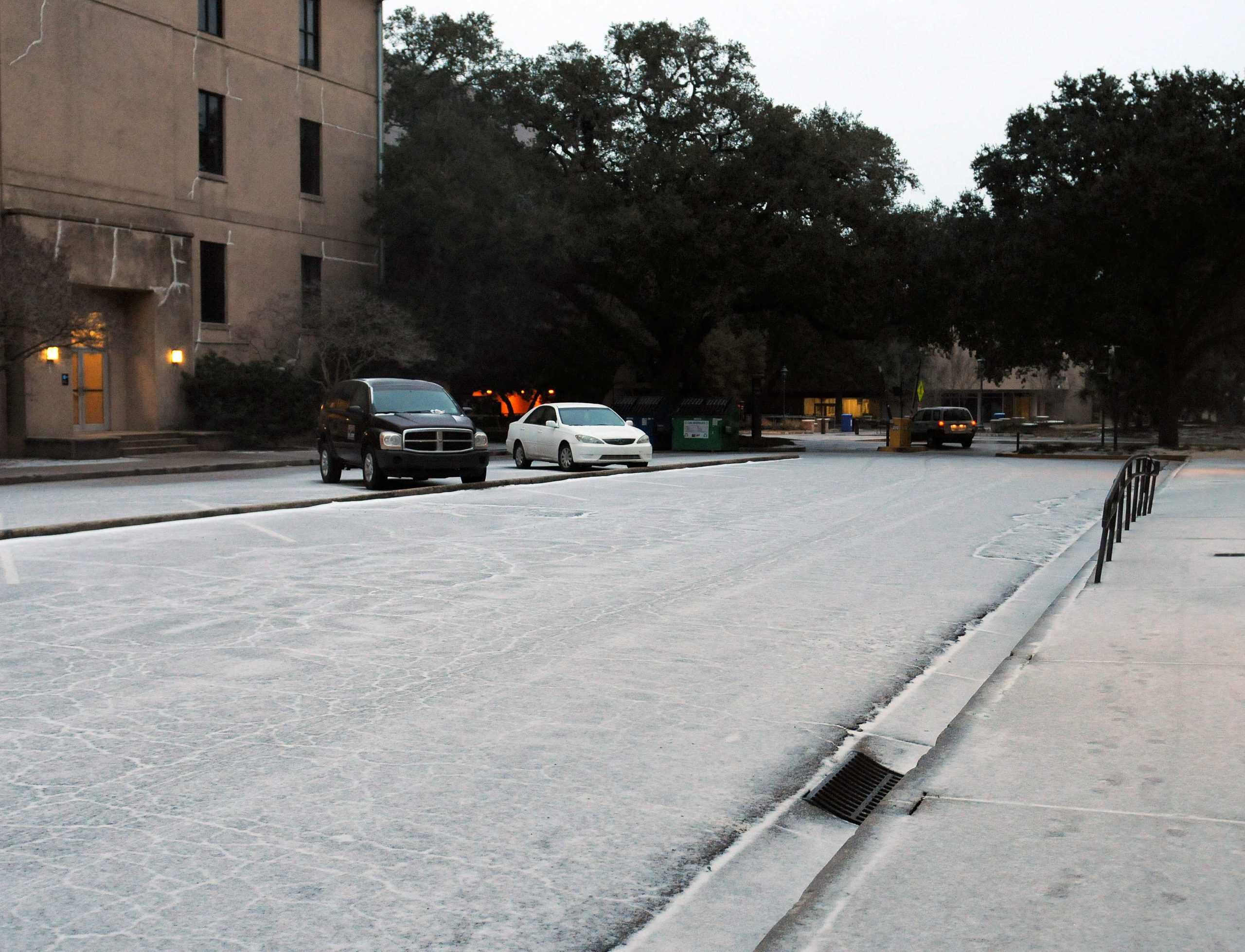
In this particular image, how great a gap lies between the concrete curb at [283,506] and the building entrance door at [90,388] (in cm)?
1449

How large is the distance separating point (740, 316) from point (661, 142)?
7.81 m

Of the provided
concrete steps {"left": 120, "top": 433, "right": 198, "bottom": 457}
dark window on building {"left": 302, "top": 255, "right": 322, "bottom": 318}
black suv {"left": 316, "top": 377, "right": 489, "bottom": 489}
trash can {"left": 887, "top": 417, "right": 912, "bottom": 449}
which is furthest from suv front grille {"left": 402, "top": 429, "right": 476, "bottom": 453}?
trash can {"left": 887, "top": 417, "right": 912, "bottom": 449}

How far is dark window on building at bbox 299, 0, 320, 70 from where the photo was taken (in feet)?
133

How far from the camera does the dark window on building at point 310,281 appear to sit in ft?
128

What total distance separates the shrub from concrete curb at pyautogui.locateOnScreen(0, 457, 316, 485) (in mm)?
4924

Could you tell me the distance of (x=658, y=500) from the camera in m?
20.0

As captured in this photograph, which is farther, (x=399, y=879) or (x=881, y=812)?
(x=881, y=812)

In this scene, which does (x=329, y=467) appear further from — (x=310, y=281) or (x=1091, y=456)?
(x=1091, y=456)

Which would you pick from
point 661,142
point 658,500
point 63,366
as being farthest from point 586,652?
point 661,142

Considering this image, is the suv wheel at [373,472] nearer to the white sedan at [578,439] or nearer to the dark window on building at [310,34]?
the white sedan at [578,439]

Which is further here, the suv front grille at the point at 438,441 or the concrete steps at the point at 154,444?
the concrete steps at the point at 154,444

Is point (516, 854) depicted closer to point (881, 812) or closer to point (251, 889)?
point (251, 889)

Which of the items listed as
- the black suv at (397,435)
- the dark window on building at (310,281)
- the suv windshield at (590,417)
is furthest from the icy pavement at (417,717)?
the dark window on building at (310,281)

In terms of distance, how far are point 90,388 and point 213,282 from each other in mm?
4799
